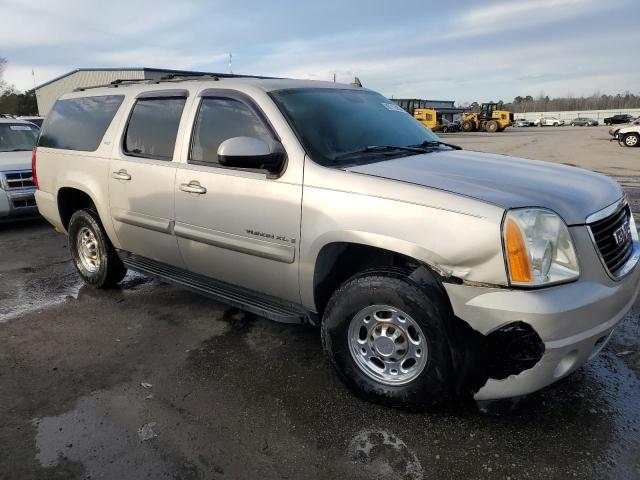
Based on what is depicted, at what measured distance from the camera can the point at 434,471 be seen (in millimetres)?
2379

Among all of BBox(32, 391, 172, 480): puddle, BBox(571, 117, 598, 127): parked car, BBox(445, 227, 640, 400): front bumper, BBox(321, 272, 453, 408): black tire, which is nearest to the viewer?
BBox(445, 227, 640, 400): front bumper

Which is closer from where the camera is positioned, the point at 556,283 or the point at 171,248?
the point at 556,283

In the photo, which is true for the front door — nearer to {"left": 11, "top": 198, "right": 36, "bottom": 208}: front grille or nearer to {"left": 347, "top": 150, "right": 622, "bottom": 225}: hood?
{"left": 347, "top": 150, "right": 622, "bottom": 225}: hood

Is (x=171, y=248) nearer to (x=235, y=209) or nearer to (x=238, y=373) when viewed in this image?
(x=235, y=209)

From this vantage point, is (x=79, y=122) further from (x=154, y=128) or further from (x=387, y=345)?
(x=387, y=345)

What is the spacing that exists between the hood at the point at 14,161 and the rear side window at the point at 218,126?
5.53m

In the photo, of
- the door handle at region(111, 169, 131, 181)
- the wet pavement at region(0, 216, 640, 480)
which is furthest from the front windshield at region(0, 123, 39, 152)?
the wet pavement at region(0, 216, 640, 480)

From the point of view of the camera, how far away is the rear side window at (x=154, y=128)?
151 inches

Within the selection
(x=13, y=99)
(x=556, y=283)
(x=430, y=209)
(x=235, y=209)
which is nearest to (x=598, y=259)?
(x=556, y=283)

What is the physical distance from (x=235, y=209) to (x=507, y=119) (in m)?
52.2

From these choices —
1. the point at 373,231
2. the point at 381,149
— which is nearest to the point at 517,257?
the point at 373,231

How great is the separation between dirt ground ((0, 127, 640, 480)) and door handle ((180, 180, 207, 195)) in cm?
112

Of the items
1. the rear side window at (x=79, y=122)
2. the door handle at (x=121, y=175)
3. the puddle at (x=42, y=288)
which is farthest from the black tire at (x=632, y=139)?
the door handle at (x=121, y=175)

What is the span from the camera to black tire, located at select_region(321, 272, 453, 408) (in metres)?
2.55
